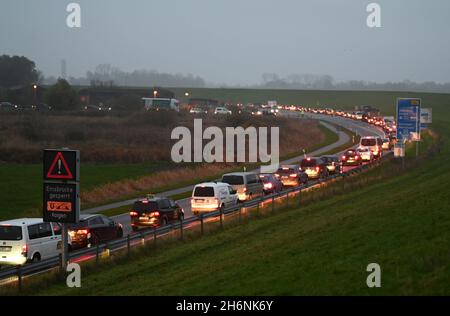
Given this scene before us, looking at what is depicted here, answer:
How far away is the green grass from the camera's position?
122 ft

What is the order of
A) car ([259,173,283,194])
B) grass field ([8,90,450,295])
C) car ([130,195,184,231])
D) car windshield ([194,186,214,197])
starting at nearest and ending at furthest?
grass field ([8,90,450,295]), car ([130,195,184,231]), car windshield ([194,186,214,197]), car ([259,173,283,194])

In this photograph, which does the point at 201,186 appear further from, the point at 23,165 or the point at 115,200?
the point at 23,165

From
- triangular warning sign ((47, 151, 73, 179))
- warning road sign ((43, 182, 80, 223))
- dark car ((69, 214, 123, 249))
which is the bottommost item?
dark car ((69, 214, 123, 249))

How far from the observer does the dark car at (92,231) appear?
82.1 feet

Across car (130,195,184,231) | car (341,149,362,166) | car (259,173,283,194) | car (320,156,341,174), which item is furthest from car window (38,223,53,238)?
car (341,149,362,166)

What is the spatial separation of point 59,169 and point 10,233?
3281 millimetres

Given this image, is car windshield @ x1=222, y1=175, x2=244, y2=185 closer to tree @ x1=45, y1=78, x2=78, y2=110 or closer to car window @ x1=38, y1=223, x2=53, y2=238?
car window @ x1=38, y1=223, x2=53, y2=238

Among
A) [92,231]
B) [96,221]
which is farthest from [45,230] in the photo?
[96,221]

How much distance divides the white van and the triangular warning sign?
2729mm

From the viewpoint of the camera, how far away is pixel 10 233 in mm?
22047

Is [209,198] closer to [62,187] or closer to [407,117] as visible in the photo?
[62,187]
